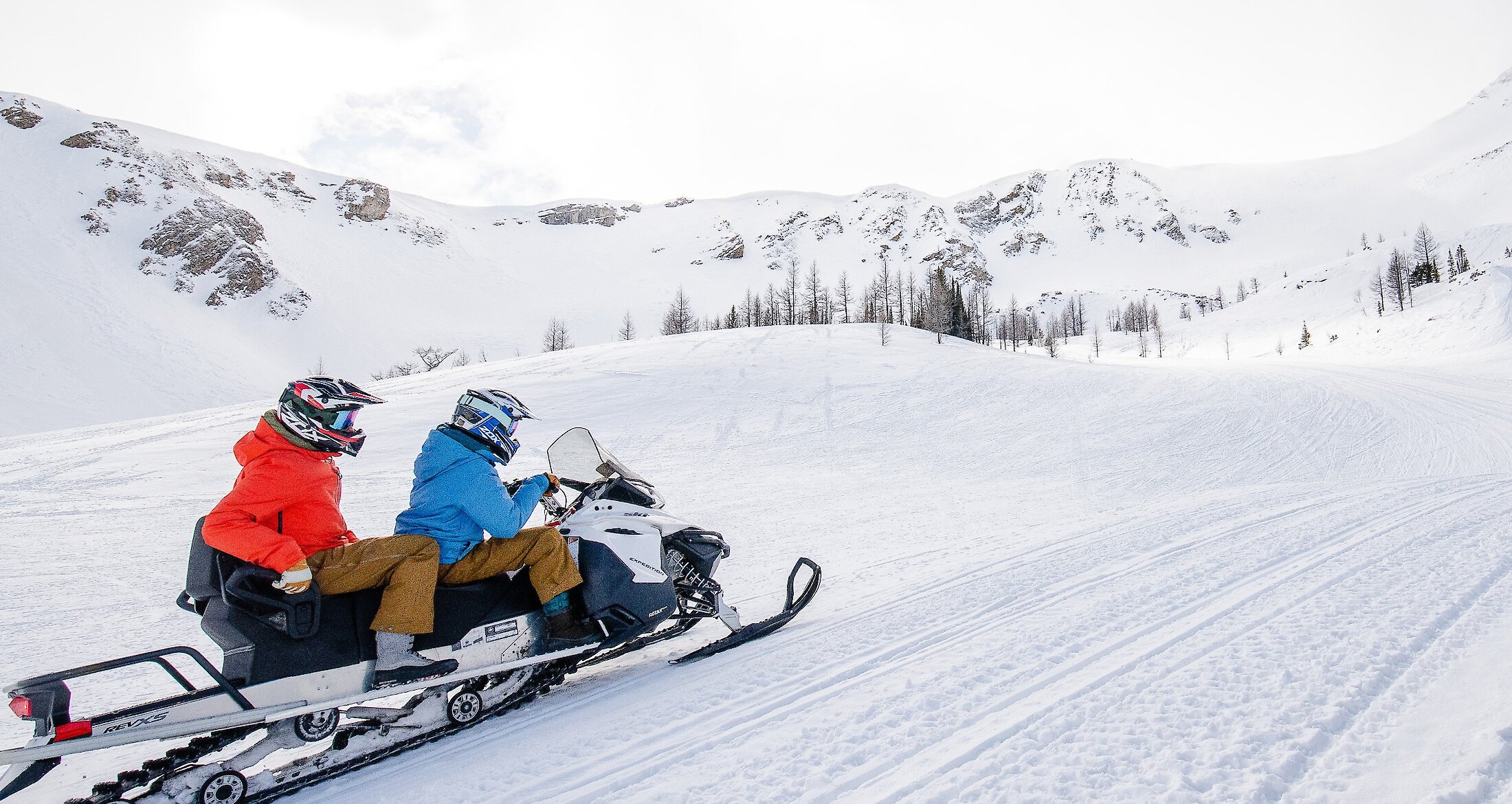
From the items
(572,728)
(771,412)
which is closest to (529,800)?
(572,728)

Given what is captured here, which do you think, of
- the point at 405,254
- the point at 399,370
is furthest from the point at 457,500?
the point at 405,254

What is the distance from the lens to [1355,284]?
77188 mm

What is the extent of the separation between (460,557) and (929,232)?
197978mm

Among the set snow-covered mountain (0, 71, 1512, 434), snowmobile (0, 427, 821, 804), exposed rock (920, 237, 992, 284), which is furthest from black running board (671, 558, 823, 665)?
exposed rock (920, 237, 992, 284)

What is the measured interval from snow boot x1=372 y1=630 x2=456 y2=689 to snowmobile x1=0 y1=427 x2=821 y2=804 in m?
0.04

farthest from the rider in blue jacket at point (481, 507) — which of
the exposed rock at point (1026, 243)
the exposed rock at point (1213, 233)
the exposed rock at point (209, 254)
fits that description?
the exposed rock at point (1213, 233)

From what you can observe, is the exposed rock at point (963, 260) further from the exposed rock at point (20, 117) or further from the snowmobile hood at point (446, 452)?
the snowmobile hood at point (446, 452)

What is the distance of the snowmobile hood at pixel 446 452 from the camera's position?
3.68 meters

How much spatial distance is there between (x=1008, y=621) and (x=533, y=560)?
3.06m

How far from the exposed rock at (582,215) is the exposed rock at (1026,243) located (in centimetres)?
10887

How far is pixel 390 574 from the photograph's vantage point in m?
3.45

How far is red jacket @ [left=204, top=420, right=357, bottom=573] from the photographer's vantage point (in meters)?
2.98

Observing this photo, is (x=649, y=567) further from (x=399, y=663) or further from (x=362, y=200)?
(x=362, y=200)

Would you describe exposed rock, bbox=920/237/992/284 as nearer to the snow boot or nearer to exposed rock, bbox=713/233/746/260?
exposed rock, bbox=713/233/746/260
